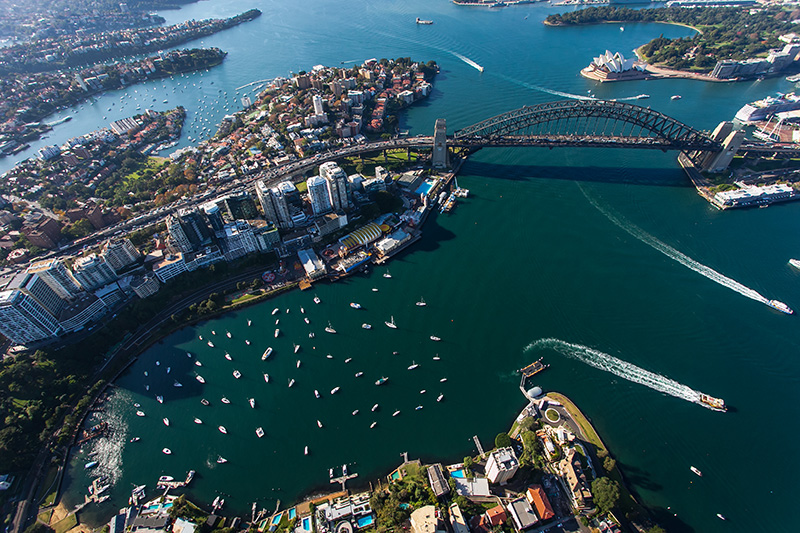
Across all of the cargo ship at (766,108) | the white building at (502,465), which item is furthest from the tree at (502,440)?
the cargo ship at (766,108)

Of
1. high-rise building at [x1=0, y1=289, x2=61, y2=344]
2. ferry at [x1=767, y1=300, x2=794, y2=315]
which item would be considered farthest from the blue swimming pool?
ferry at [x1=767, y1=300, x2=794, y2=315]

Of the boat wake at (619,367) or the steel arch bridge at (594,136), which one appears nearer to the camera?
the boat wake at (619,367)

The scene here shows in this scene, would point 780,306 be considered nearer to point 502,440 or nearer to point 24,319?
point 502,440

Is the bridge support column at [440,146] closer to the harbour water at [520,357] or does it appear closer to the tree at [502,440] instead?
the harbour water at [520,357]

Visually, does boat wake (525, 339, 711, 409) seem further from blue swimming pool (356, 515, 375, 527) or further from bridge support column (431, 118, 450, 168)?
bridge support column (431, 118, 450, 168)

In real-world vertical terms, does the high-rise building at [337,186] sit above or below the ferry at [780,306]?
above

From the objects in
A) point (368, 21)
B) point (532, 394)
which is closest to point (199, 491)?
point (532, 394)

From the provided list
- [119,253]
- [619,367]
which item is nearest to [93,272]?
[119,253]

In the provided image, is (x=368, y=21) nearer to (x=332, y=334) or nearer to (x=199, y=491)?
(x=332, y=334)
